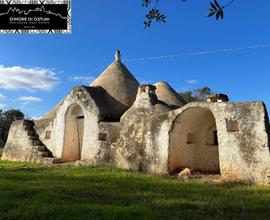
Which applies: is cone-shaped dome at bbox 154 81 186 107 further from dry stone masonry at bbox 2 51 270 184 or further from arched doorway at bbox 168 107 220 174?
arched doorway at bbox 168 107 220 174

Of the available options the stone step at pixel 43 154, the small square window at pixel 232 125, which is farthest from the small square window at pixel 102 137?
the small square window at pixel 232 125

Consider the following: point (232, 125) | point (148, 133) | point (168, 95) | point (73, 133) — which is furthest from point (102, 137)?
point (232, 125)

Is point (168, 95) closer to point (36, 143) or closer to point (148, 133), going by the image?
point (148, 133)

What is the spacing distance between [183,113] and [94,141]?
15.2ft

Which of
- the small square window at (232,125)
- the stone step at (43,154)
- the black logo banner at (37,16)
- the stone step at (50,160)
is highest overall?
the black logo banner at (37,16)

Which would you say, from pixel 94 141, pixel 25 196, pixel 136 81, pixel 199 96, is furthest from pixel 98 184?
pixel 199 96

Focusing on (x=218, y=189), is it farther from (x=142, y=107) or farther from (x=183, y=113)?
(x=142, y=107)

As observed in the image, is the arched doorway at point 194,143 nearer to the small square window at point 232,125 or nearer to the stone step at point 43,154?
the small square window at point 232,125

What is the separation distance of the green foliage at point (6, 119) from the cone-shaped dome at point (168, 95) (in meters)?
25.7

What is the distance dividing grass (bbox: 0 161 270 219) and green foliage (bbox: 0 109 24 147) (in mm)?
31920

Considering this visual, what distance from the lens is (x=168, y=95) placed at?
61.5ft

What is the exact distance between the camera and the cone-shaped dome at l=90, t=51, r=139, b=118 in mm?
16875

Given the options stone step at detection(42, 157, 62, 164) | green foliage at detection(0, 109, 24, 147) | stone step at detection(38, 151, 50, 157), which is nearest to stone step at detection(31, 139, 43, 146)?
stone step at detection(38, 151, 50, 157)

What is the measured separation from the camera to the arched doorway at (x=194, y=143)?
12.3 metres
